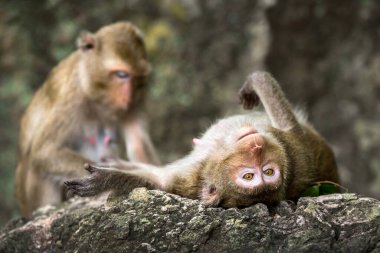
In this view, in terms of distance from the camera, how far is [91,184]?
385 cm

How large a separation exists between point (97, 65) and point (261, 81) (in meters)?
1.91

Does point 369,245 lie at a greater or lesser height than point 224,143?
lesser

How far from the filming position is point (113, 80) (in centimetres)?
603

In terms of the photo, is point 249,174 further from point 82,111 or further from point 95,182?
point 82,111

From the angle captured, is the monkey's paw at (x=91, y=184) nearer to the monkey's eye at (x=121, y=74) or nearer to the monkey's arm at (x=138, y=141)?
the monkey's eye at (x=121, y=74)

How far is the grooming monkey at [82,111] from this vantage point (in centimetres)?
599

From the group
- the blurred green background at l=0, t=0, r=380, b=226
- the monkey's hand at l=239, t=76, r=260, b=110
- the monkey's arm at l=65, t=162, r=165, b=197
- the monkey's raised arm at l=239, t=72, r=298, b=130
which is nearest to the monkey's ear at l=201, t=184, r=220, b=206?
the monkey's arm at l=65, t=162, r=165, b=197

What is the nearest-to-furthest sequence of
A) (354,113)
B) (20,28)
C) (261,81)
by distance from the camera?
1. (261,81)
2. (354,113)
3. (20,28)

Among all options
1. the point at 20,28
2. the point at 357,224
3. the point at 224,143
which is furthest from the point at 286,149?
the point at 20,28

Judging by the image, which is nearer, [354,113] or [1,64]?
[354,113]

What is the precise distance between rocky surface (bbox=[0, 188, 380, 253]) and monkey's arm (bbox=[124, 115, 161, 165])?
2.74m

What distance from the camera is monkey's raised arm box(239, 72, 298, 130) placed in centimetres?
435

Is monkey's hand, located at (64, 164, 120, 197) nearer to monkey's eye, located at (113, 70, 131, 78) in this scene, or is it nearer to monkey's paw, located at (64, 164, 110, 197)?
monkey's paw, located at (64, 164, 110, 197)

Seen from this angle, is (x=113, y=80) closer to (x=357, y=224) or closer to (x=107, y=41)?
(x=107, y=41)
